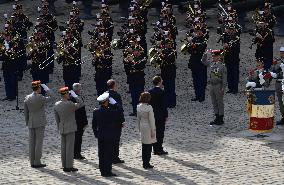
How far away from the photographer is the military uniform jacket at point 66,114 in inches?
871

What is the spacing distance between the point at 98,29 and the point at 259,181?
33.4ft

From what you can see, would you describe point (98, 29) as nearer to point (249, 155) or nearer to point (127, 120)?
point (127, 120)

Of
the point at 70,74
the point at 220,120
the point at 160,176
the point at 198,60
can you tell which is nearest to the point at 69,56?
the point at 70,74

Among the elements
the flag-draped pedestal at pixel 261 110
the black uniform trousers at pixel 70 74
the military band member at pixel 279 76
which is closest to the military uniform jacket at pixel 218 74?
the military band member at pixel 279 76

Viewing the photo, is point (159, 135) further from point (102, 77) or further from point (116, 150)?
point (102, 77)

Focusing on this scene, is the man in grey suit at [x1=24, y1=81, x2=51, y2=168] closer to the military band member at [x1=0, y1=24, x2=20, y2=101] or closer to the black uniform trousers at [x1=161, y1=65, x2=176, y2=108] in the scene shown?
the black uniform trousers at [x1=161, y1=65, x2=176, y2=108]

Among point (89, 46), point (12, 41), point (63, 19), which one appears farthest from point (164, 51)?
point (63, 19)

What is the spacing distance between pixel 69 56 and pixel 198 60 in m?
3.52

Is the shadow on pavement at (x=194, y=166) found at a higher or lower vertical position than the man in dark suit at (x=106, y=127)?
lower

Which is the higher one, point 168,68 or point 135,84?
point 168,68

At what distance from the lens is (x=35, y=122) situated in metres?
22.6

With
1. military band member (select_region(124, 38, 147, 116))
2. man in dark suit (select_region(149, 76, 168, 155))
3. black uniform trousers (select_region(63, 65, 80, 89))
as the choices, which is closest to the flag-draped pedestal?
man in dark suit (select_region(149, 76, 168, 155))

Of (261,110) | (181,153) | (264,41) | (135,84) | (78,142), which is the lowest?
(181,153)

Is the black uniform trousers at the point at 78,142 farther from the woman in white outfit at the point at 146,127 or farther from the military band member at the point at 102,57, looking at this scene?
the military band member at the point at 102,57
